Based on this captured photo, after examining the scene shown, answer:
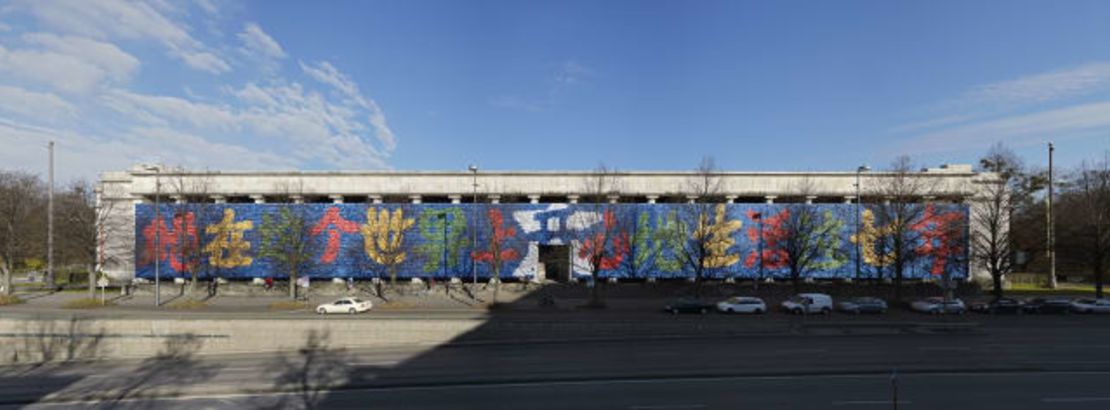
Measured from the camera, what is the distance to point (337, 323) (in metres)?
28.7

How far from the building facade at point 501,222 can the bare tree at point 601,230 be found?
0.65ft

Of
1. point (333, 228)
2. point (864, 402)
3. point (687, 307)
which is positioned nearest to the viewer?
point (864, 402)

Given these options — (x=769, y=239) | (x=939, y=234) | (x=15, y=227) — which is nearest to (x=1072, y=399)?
(x=939, y=234)

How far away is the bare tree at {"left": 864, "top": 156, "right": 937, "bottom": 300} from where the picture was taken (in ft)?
148

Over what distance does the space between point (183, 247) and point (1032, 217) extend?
267 feet

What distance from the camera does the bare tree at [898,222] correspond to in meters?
45.0

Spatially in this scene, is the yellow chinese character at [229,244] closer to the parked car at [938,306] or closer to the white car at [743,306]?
the white car at [743,306]

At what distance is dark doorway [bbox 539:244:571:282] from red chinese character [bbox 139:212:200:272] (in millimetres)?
32624

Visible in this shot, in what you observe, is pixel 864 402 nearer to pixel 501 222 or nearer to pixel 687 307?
pixel 687 307

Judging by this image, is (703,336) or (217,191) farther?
(217,191)

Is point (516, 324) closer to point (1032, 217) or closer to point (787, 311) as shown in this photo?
point (787, 311)

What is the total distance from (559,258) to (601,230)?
6.99 m

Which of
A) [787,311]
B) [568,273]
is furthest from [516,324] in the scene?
[568,273]

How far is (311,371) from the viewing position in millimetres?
21734
